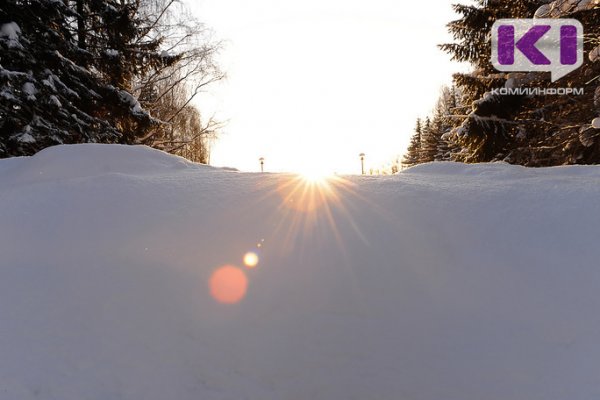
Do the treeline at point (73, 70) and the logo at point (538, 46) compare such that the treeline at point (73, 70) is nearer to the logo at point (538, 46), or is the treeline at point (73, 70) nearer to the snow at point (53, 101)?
the snow at point (53, 101)

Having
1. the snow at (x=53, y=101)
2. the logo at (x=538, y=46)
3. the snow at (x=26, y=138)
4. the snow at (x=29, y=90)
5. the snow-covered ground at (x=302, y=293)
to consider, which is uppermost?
the logo at (x=538, y=46)

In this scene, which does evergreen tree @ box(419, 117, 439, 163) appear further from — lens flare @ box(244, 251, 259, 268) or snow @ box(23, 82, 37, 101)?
lens flare @ box(244, 251, 259, 268)

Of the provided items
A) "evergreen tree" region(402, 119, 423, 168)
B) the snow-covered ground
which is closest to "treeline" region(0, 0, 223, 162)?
the snow-covered ground

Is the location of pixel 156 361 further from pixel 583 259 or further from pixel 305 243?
pixel 583 259

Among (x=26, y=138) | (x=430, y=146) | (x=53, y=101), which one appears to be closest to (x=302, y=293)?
(x=26, y=138)

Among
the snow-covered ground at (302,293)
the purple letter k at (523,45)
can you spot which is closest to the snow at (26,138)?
the snow-covered ground at (302,293)

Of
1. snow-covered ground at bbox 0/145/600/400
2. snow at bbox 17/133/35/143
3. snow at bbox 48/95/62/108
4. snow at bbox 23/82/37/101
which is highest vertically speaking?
snow at bbox 23/82/37/101

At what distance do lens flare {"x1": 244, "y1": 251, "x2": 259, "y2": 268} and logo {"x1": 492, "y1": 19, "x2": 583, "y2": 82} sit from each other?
24.5 feet

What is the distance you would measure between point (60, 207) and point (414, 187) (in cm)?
273

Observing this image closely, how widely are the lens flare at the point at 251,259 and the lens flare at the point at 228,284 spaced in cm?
7

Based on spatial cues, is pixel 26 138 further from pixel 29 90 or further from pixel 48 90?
pixel 48 90

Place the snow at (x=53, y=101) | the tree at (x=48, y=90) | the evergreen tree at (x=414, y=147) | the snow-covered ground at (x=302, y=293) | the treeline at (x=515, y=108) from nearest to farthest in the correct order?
the snow-covered ground at (x=302, y=293), the tree at (x=48, y=90), the snow at (x=53, y=101), the treeline at (x=515, y=108), the evergreen tree at (x=414, y=147)

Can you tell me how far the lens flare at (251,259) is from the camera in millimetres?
2165

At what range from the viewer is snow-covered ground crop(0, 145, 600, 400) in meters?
1.72
